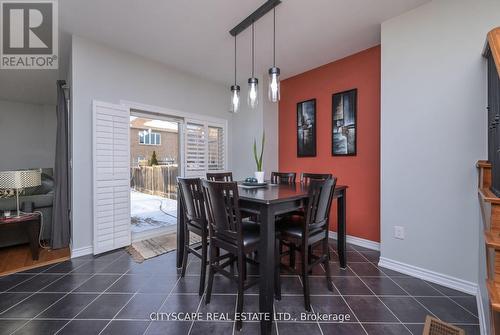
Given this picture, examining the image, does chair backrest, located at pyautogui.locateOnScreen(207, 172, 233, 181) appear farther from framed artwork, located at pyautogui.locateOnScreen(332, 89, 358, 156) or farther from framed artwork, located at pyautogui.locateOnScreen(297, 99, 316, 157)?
framed artwork, located at pyautogui.locateOnScreen(332, 89, 358, 156)

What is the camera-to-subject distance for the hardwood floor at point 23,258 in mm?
2311

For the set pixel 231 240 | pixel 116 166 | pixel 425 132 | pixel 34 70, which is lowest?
pixel 231 240

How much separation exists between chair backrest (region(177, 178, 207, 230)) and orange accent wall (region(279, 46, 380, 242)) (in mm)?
2146

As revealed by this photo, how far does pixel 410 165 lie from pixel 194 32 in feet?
9.18

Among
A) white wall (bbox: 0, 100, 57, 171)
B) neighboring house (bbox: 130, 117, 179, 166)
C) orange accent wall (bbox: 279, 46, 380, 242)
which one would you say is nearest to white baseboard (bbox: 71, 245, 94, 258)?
neighboring house (bbox: 130, 117, 179, 166)

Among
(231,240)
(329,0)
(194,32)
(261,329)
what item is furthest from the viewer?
(194,32)

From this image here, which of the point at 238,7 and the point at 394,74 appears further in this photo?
the point at 394,74

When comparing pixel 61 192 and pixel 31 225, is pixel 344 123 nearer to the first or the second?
pixel 61 192

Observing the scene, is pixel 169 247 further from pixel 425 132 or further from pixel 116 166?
pixel 425 132

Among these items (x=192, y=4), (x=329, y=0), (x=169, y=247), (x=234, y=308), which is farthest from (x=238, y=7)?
(x=169, y=247)

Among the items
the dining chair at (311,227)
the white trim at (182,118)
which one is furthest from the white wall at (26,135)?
the dining chair at (311,227)

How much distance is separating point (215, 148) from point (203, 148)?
0.93ft

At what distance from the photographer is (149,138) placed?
3.72 m

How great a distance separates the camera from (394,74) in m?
2.29
